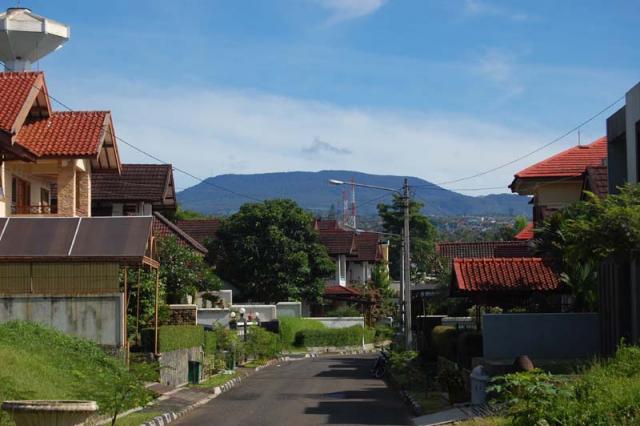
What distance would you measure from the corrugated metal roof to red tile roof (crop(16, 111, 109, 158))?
19.2 ft

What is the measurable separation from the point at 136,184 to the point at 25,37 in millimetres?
11874

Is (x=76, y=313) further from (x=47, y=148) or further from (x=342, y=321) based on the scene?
(x=342, y=321)

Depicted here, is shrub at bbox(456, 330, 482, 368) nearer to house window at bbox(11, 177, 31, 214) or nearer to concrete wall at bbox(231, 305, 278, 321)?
house window at bbox(11, 177, 31, 214)

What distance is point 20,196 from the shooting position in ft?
119

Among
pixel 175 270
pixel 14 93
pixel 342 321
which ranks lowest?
pixel 342 321

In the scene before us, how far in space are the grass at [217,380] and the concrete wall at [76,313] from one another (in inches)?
244

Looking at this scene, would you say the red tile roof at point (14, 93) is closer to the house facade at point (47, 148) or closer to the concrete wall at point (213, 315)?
the house facade at point (47, 148)

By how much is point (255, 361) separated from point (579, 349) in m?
25.4

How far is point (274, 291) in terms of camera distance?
7175 cm

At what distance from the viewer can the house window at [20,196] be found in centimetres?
3547

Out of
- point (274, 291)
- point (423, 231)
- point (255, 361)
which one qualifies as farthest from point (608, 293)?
point (423, 231)

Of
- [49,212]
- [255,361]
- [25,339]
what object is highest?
[49,212]

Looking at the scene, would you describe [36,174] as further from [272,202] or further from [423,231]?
[423,231]

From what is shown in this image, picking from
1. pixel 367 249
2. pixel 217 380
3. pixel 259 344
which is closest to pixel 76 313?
pixel 217 380
